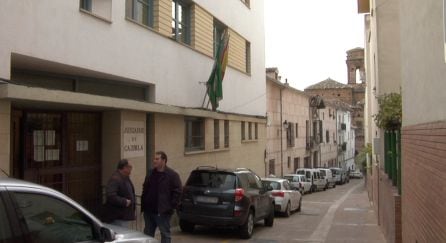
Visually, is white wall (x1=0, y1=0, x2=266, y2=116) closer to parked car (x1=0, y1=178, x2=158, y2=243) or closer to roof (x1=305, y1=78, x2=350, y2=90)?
parked car (x1=0, y1=178, x2=158, y2=243)

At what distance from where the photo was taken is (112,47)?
39.3 feet

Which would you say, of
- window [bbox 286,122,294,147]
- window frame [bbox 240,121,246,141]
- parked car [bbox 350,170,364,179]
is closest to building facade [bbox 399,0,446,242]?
window frame [bbox 240,121,246,141]

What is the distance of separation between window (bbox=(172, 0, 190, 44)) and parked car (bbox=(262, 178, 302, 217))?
6164 millimetres

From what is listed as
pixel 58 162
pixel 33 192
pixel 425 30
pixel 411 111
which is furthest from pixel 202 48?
pixel 33 192

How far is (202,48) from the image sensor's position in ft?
60.0

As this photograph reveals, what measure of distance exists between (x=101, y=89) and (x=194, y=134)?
5.66 m

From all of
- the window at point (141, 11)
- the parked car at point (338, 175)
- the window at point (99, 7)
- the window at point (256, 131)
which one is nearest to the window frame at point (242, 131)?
the window at point (256, 131)

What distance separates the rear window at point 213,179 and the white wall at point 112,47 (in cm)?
285

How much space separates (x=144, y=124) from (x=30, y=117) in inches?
151

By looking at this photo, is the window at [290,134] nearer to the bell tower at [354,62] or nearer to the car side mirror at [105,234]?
the car side mirror at [105,234]

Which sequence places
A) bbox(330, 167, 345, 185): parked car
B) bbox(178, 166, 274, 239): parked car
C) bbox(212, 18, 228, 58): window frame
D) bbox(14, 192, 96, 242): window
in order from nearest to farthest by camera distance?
bbox(14, 192, 96, 242): window, bbox(178, 166, 274, 239): parked car, bbox(212, 18, 228, 58): window frame, bbox(330, 167, 345, 185): parked car

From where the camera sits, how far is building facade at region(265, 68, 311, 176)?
1306 inches

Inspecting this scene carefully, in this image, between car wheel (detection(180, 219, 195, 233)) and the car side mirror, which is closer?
the car side mirror

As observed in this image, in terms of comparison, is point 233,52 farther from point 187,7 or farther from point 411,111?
point 411,111
